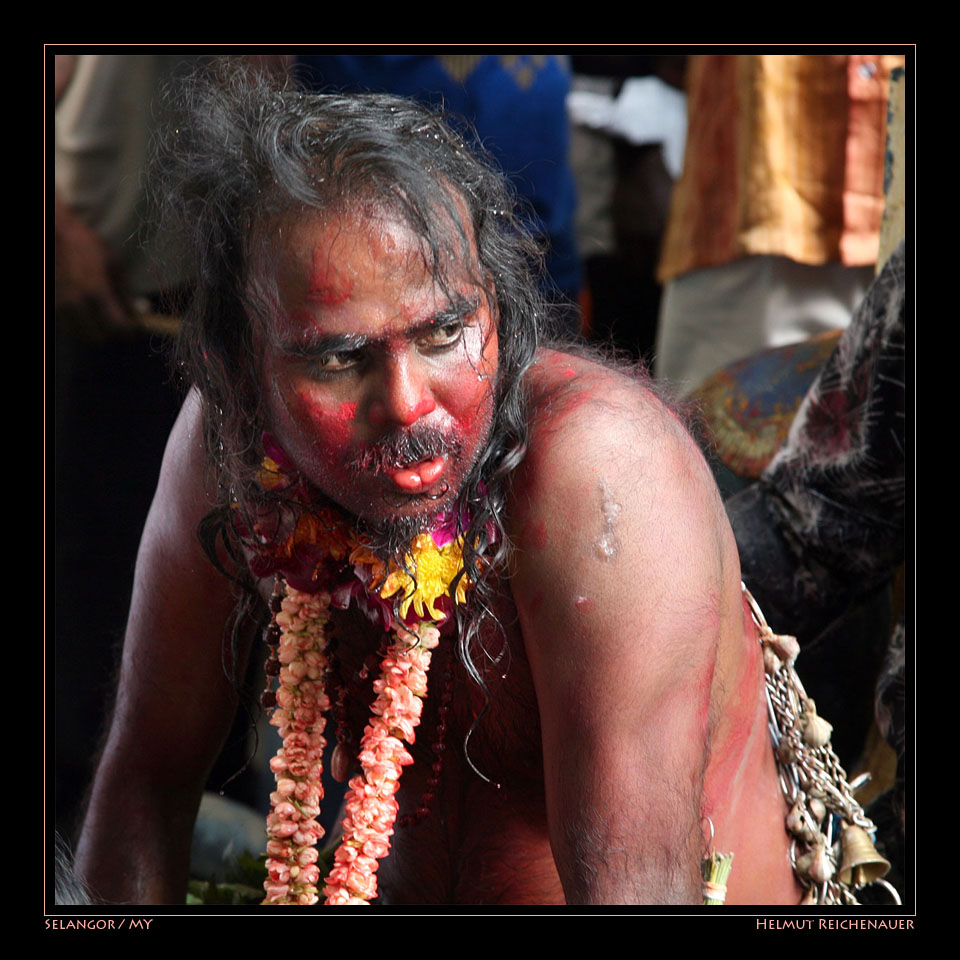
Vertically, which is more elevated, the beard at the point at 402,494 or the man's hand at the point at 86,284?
the man's hand at the point at 86,284

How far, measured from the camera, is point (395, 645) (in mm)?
1576

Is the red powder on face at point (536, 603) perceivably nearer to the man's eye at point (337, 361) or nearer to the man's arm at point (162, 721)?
the man's eye at point (337, 361)

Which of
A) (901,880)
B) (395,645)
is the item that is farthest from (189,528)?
(901,880)

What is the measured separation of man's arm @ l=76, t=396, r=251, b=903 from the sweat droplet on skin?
29.8 inches

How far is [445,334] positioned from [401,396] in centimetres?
11

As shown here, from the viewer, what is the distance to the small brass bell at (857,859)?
1.78m

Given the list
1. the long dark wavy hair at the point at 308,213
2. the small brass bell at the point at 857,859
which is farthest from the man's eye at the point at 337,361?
the small brass bell at the point at 857,859

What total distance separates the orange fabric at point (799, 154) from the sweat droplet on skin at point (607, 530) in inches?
75.4

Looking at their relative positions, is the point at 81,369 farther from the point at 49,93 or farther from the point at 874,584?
the point at 874,584

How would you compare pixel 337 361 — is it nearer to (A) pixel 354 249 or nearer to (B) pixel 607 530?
(A) pixel 354 249

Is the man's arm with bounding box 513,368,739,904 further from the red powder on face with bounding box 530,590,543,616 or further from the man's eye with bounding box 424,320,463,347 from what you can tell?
the man's eye with bounding box 424,320,463,347

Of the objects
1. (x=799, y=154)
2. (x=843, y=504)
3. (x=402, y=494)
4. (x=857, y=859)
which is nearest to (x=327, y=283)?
(x=402, y=494)

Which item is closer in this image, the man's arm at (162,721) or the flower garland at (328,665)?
the flower garland at (328,665)

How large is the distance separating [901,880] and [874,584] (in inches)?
22.9
